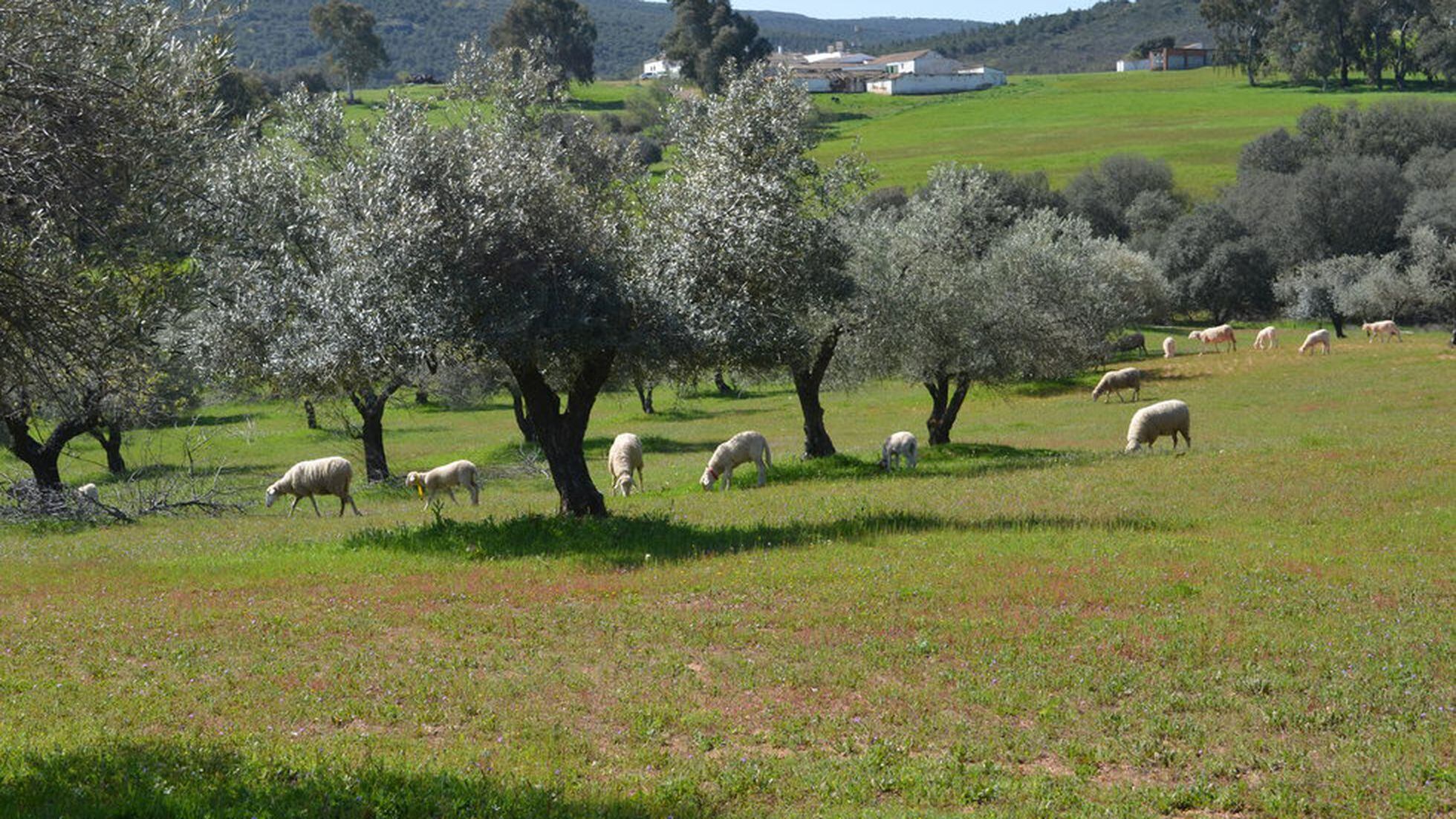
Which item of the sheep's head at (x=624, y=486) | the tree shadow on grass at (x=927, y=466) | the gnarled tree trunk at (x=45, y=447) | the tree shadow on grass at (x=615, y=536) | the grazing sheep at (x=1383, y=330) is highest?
the gnarled tree trunk at (x=45, y=447)

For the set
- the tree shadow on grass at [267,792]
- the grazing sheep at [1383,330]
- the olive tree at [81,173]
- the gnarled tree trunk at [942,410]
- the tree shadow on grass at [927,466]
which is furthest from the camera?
the grazing sheep at [1383,330]

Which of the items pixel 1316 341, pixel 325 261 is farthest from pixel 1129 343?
pixel 325 261

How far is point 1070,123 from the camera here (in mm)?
162750

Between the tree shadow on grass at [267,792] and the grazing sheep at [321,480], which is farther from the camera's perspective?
the grazing sheep at [321,480]

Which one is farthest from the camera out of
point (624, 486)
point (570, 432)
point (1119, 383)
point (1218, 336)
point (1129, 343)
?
point (1129, 343)

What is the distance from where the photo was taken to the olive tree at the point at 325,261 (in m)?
20.8

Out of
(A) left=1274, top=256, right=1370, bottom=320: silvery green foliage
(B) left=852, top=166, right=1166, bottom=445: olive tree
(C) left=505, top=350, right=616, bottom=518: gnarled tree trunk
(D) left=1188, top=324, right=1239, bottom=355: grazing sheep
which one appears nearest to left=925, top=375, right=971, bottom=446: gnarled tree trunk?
(B) left=852, top=166, right=1166, bottom=445: olive tree

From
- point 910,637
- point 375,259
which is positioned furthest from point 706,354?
point 910,637

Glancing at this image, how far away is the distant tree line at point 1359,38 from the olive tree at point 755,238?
137 meters

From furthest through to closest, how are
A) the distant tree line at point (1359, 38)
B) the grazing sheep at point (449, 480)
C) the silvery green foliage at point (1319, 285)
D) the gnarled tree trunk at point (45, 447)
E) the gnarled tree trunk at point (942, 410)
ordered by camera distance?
the distant tree line at point (1359, 38)
the silvery green foliage at point (1319, 285)
the gnarled tree trunk at point (942, 410)
the grazing sheep at point (449, 480)
the gnarled tree trunk at point (45, 447)

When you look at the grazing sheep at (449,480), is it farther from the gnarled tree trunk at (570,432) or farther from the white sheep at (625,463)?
the gnarled tree trunk at (570,432)

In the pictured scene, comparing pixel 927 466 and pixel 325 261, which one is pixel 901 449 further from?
pixel 325 261

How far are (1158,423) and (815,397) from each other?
9709 mm

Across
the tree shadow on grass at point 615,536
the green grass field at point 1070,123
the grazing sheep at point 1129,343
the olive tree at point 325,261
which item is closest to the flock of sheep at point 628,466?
the olive tree at point 325,261
